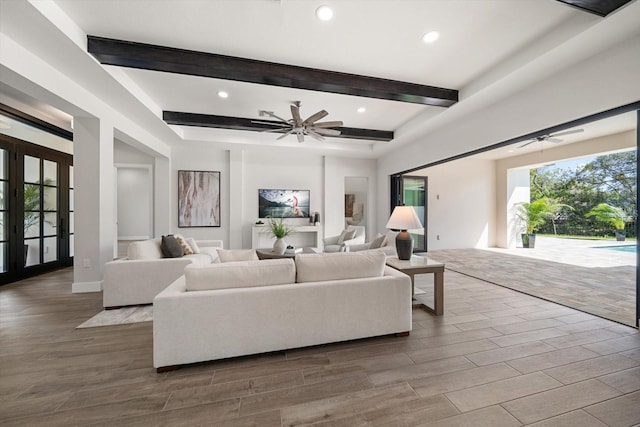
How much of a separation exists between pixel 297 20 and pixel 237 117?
2798 mm

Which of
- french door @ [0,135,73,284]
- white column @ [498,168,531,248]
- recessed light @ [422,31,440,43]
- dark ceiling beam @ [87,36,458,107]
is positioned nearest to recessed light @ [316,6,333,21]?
dark ceiling beam @ [87,36,458,107]

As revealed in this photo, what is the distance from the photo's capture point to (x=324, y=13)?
2207mm

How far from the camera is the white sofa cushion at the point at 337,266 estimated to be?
2150mm

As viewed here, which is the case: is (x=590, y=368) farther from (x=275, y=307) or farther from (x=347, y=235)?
(x=347, y=235)

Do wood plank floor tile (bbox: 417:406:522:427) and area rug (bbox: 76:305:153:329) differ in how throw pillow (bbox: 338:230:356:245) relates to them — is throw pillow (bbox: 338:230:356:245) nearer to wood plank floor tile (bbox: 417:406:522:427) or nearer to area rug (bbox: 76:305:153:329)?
area rug (bbox: 76:305:153:329)

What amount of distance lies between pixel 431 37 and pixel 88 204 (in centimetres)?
485

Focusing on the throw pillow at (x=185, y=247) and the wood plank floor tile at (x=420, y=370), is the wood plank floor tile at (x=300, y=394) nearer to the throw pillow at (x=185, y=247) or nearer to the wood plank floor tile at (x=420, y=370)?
the wood plank floor tile at (x=420, y=370)

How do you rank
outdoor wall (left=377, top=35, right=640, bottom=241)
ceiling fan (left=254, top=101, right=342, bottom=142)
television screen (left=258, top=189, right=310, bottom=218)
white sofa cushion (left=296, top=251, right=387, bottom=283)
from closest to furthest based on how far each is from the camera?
white sofa cushion (left=296, top=251, right=387, bottom=283) → outdoor wall (left=377, top=35, right=640, bottom=241) → ceiling fan (left=254, top=101, right=342, bottom=142) → television screen (left=258, top=189, right=310, bottom=218)

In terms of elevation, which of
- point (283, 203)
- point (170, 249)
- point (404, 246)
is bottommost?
point (170, 249)

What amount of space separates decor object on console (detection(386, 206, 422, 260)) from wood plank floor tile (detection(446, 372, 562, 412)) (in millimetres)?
1521

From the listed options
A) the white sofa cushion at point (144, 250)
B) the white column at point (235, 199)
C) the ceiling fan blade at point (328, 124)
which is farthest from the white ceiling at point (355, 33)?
the white column at point (235, 199)

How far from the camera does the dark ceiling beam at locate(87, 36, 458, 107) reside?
2615mm

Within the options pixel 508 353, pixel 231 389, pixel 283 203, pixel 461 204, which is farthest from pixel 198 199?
pixel 461 204

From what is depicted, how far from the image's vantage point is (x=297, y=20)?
2309mm
